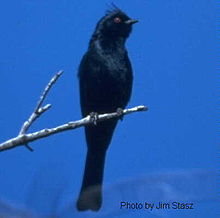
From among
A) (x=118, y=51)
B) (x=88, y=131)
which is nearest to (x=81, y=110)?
(x=88, y=131)

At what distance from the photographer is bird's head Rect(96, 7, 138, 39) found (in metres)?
2.80

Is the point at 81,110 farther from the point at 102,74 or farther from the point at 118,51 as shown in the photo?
the point at 118,51

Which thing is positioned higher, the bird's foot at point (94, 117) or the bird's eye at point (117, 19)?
the bird's eye at point (117, 19)

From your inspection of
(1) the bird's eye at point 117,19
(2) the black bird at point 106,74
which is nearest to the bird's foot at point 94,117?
(2) the black bird at point 106,74

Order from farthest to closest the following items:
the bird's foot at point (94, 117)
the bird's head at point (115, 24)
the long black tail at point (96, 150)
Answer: the bird's head at point (115, 24) < the bird's foot at point (94, 117) < the long black tail at point (96, 150)

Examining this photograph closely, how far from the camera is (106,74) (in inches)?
114

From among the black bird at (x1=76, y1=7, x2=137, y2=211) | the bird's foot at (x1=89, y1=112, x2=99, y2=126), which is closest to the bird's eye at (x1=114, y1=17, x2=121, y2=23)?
the black bird at (x1=76, y1=7, x2=137, y2=211)

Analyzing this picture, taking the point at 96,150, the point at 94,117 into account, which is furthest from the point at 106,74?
the point at 96,150

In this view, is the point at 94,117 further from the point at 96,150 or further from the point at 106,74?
the point at 106,74

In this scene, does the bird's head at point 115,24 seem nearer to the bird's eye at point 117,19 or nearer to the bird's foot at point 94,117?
the bird's eye at point 117,19

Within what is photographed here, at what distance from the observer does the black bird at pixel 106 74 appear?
9.18 feet

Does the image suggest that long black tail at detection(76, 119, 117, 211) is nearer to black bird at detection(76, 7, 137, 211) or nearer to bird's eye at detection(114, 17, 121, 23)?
black bird at detection(76, 7, 137, 211)

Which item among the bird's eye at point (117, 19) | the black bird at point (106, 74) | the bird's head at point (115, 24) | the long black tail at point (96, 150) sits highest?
the bird's eye at point (117, 19)

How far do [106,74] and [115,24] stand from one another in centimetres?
40
